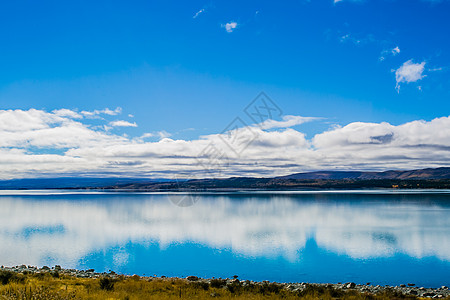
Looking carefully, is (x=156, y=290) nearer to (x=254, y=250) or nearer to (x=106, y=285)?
(x=106, y=285)

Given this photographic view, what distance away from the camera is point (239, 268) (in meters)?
17.0

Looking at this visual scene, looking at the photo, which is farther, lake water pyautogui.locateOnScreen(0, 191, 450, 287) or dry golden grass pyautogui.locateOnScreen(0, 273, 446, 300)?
lake water pyautogui.locateOnScreen(0, 191, 450, 287)

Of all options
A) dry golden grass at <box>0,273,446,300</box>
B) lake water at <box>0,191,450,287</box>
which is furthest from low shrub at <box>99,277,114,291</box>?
lake water at <box>0,191,450,287</box>

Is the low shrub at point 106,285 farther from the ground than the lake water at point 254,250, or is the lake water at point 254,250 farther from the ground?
the low shrub at point 106,285

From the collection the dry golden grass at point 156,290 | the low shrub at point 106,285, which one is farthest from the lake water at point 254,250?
the low shrub at point 106,285

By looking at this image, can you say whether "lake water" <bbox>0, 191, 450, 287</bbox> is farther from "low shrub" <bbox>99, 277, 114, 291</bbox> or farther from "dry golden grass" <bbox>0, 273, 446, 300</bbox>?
"low shrub" <bbox>99, 277, 114, 291</bbox>

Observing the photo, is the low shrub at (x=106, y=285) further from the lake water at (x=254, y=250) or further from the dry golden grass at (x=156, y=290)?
the lake water at (x=254, y=250)

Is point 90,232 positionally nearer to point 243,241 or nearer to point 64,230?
point 64,230

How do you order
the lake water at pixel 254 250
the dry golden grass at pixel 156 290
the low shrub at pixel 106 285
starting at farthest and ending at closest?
the lake water at pixel 254 250 < the low shrub at pixel 106 285 < the dry golden grass at pixel 156 290

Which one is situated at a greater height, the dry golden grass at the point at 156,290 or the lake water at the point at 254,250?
the dry golden grass at the point at 156,290

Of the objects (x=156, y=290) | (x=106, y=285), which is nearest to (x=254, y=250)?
(x=156, y=290)

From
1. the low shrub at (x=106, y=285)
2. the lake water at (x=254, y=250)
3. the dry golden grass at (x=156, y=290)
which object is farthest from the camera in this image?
the lake water at (x=254, y=250)

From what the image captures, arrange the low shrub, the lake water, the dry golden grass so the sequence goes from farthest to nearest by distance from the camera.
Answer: the lake water → the low shrub → the dry golden grass

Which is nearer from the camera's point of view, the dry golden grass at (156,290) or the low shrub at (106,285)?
the dry golden grass at (156,290)
